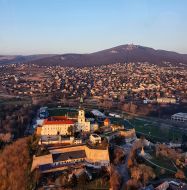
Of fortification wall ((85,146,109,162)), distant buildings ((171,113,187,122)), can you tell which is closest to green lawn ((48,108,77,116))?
distant buildings ((171,113,187,122))

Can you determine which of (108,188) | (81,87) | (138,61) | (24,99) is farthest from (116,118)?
(138,61)

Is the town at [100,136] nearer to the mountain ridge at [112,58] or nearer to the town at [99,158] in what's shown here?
the town at [99,158]

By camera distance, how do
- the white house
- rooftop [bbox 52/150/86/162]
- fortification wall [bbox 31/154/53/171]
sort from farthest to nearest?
the white house
rooftop [bbox 52/150/86/162]
fortification wall [bbox 31/154/53/171]

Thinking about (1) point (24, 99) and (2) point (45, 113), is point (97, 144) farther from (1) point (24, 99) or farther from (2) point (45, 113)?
(1) point (24, 99)

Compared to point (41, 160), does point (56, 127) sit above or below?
above

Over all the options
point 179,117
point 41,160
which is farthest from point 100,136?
point 179,117

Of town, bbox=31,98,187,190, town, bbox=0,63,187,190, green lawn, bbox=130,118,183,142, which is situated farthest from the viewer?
green lawn, bbox=130,118,183,142

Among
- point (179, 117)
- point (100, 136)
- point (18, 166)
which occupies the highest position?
point (100, 136)

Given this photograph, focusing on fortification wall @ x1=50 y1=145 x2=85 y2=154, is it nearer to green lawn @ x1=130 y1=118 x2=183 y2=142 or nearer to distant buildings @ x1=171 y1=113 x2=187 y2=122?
green lawn @ x1=130 y1=118 x2=183 y2=142

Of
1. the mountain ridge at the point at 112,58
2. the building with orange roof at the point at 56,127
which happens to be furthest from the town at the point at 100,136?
the mountain ridge at the point at 112,58

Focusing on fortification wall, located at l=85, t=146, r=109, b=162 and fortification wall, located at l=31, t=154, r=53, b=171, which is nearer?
fortification wall, located at l=31, t=154, r=53, b=171

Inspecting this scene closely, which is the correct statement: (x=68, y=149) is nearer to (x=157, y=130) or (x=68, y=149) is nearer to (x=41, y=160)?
(x=41, y=160)
